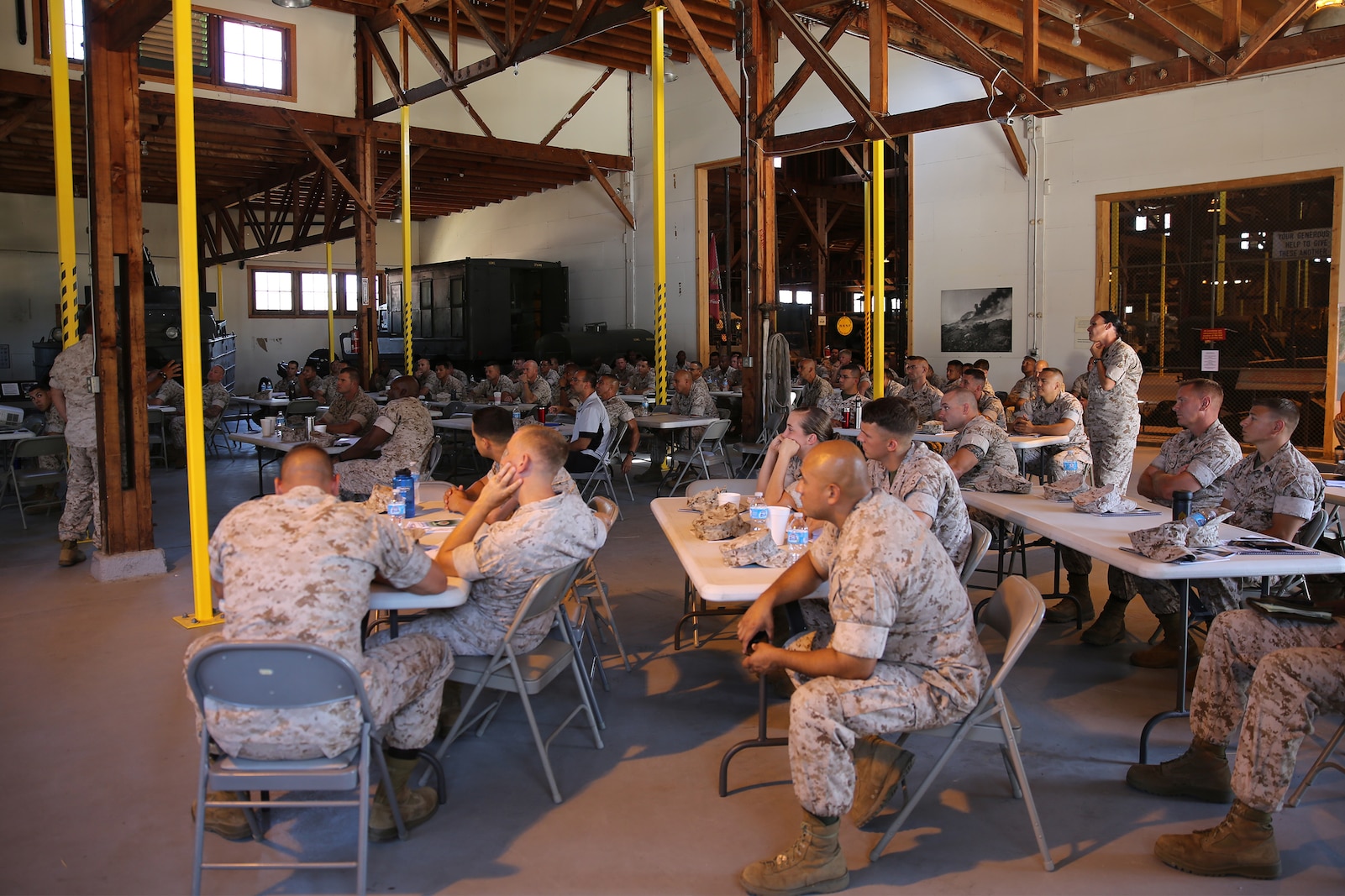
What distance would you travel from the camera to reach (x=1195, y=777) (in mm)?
3211

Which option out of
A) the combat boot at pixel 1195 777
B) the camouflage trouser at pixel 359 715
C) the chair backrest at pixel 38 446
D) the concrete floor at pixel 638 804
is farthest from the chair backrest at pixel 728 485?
the chair backrest at pixel 38 446

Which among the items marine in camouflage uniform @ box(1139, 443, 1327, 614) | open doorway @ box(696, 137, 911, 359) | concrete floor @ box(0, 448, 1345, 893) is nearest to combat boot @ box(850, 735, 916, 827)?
concrete floor @ box(0, 448, 1345, 893)

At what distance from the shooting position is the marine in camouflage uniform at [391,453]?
260 inches

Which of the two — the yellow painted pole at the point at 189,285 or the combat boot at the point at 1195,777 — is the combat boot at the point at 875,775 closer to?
the combat boot at the point at 1195,777

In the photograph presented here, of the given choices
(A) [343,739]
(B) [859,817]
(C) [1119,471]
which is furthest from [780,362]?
(A) [343,739]

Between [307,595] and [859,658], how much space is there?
1.46m

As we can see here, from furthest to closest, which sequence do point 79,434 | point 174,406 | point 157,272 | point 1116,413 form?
point 157,272
point 174,406
point 1116,413
point 79,434

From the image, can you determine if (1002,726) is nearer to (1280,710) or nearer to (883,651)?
(883,651)

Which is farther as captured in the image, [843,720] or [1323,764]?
[1323,764]

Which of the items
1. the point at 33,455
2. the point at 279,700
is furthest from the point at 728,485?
the point at 33,455

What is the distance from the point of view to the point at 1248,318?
11617 mm

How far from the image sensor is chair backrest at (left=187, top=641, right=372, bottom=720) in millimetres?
2406

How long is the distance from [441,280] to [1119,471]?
15.0 m

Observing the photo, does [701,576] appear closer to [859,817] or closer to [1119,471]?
[859,817]
